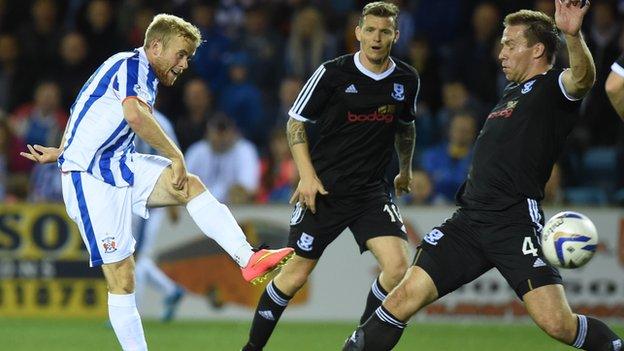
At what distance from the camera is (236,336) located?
11195 mm

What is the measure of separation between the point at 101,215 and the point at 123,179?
0.26 meters

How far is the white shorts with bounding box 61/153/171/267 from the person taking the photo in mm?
7473

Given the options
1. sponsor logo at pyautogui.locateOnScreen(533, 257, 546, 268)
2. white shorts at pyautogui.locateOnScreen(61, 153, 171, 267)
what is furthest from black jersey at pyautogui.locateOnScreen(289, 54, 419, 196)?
sponsor logo at pyautogui.locateOnScreen(533, 257, 546, 268)

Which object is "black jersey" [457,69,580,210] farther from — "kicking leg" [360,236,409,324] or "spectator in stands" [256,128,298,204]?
"spectator in stands" [256,128,298,204]

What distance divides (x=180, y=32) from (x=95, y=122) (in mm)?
754

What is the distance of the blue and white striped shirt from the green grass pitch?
2.81m

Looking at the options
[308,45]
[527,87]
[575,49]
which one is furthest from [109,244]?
[308,45]

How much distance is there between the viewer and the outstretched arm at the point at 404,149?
8.68 metres

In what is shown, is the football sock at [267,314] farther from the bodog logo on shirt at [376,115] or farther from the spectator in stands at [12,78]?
the spectator in stands at [12,78]

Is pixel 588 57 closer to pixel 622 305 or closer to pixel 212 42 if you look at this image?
pixel 622 305

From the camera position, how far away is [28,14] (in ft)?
54.8

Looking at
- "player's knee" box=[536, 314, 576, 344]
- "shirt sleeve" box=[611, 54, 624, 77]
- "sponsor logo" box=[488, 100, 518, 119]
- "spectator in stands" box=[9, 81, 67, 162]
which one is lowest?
"spectator in stands" box=[9, 81, 67, 162]

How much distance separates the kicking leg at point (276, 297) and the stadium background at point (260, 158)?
1.63m

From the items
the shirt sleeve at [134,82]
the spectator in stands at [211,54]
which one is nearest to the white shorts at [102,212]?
the shirt sleeve at [134,82]
